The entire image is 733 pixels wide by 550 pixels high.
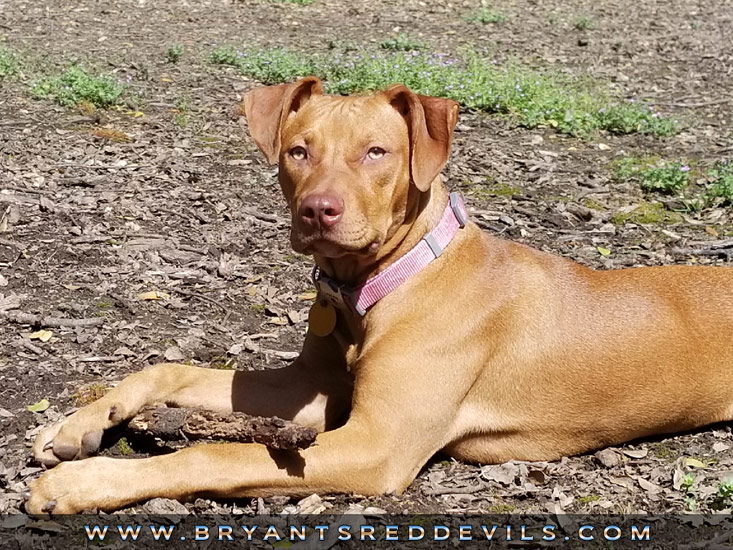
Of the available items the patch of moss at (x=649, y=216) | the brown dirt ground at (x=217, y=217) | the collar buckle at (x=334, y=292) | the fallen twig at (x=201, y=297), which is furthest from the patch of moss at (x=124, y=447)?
the patch of moss at (x=649, y=216)

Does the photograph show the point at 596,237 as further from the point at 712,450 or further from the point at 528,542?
the point at 528,542

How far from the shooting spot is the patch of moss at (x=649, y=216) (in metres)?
7.85

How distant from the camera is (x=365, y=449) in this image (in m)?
4.28

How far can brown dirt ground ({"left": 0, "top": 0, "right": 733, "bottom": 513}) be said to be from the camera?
188 inches

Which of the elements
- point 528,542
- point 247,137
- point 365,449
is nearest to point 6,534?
point 365,449

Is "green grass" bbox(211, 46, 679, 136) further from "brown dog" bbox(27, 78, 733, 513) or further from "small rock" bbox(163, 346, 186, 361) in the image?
"small rock" bbox(163, 346, 186, 361)

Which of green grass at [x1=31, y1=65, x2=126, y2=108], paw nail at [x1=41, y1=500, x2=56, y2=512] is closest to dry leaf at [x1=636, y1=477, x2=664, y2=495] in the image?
paw nail at [x1=41, y1=500, x2=56, y2=512]

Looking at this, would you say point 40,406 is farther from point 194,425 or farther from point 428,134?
point 428,134

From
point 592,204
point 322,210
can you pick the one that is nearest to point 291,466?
point 322,210

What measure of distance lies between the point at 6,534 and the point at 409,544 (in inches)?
64.4

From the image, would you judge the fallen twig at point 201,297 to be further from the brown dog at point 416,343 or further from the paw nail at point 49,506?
the paw nail at point 49,506

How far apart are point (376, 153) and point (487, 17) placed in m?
10.9

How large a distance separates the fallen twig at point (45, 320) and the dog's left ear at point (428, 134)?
2.33 meters

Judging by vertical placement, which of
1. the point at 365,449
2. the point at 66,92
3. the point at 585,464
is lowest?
the point at 585,464
